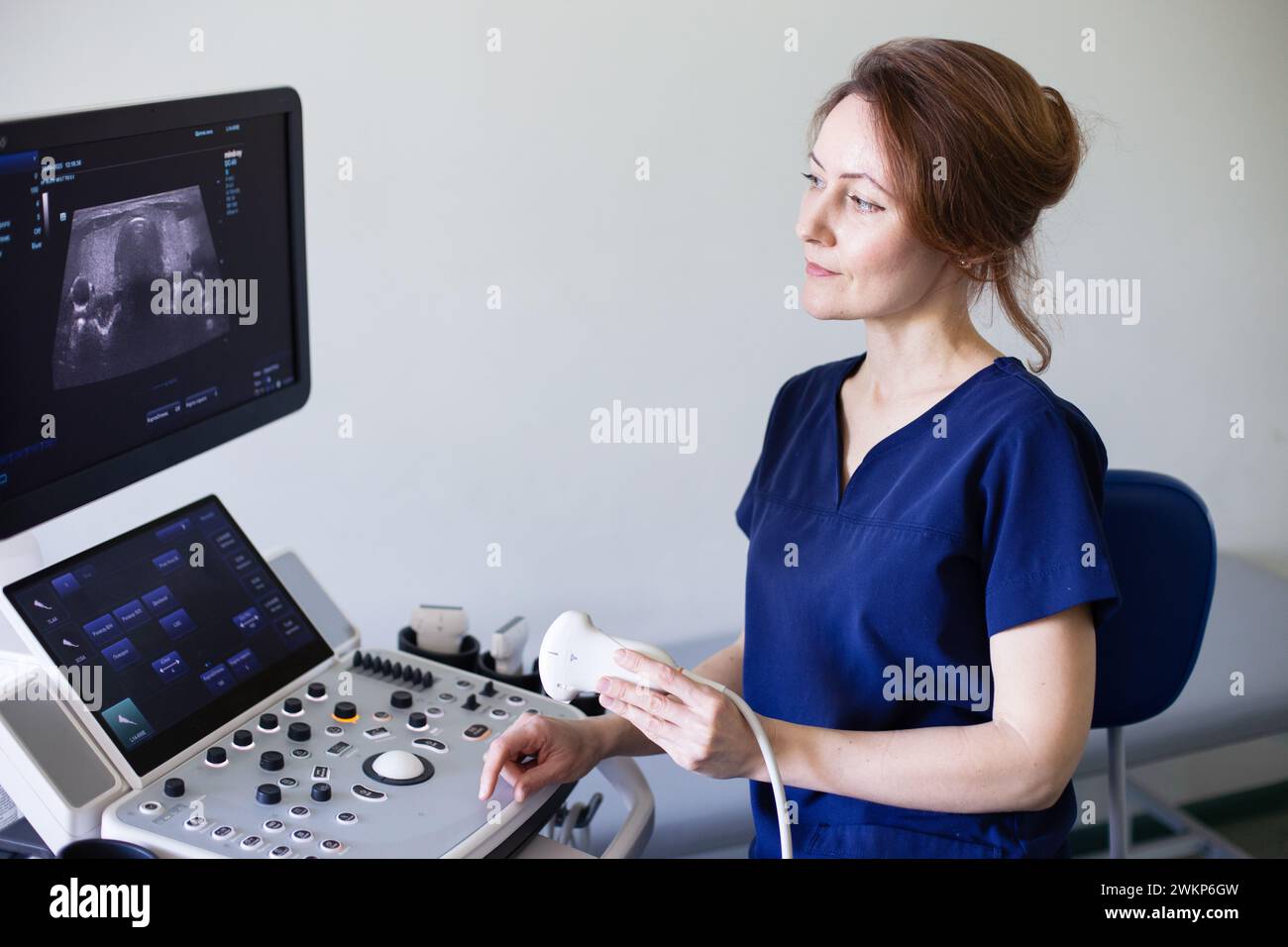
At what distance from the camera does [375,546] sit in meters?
2.25

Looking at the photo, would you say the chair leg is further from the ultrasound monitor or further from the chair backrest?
the ultrasound monitor

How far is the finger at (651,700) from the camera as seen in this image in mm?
1077

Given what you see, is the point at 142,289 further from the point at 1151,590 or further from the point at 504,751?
the point at 1151,590

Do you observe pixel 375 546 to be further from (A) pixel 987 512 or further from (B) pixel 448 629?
(A) pixel 987 512

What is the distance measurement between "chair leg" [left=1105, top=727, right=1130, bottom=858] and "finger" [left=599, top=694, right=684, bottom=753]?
0.82m

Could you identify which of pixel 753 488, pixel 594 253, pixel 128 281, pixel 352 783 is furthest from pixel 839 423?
pixel 594 253

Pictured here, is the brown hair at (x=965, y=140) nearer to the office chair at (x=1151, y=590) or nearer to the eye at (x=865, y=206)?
the eye at (x=865, y=206)

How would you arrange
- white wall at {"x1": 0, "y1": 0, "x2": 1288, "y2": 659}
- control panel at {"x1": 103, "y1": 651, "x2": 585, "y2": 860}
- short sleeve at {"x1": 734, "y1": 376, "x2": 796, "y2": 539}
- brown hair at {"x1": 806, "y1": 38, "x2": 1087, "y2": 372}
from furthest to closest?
1. white wall at {"x1": 0, "y1": 0, "x2": 1288, "y2": 659}
2. short sleeve at {"x1": 734, "y1": 376, "x2": 796, "y2": 539}
3. brown hair at {"x1": 806, "y1": 38, "x2": 1087, "y2": 372}
4. control panel at {"x1": 103, "y1": 651, "x2": 585, "y2": 860}

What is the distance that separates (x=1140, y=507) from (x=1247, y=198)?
1.19m

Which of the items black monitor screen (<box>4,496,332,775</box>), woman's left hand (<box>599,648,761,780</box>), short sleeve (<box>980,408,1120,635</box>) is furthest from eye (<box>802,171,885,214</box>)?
black monitor screen (<box>4,496,332,775</box>)

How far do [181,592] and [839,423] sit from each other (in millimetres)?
693

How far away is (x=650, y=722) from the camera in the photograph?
1.09 metres

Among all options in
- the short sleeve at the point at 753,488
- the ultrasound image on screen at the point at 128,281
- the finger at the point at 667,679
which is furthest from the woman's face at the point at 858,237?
the ultrasound image on screen at the point at 128,281

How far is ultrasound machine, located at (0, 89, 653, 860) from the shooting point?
105cm
